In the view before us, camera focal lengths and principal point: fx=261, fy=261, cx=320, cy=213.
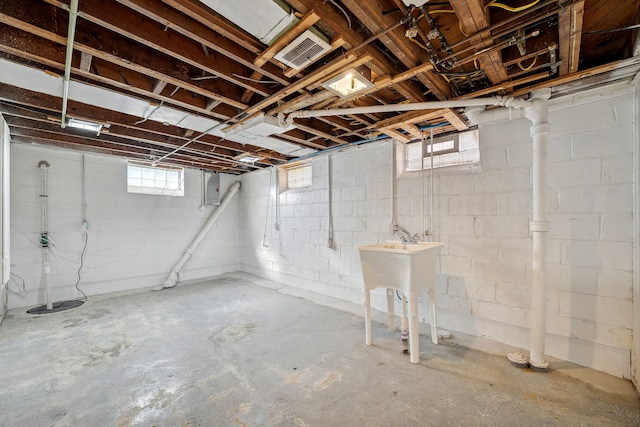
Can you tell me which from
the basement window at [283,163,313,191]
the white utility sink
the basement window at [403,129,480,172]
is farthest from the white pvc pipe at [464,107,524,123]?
the basement window at [283,163,313,191]

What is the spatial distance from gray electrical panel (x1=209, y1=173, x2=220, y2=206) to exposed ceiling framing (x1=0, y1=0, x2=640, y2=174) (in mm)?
2642

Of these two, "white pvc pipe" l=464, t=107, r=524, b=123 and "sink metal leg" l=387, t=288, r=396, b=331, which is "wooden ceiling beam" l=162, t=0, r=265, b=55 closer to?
"white pvc pipe" l=464, t=107, r=524, b=123

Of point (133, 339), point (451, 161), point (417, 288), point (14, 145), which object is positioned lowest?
point (133, 339)

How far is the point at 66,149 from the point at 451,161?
5.40 meters

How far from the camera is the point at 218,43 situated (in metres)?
1.64

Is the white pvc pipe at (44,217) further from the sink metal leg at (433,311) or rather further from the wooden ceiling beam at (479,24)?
the wooden ceiling beam at (479,24)

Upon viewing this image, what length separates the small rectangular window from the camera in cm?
458

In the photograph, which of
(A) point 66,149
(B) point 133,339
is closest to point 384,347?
(B) point 133,339

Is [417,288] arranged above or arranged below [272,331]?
above

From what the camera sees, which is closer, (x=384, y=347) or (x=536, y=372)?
(x=536, y=372)

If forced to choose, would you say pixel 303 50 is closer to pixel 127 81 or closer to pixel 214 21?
pixel 214 21

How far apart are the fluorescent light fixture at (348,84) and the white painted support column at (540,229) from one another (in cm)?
137

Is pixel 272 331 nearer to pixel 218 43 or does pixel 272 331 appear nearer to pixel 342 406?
pixel 342 406

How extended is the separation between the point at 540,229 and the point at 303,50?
7.28ft
